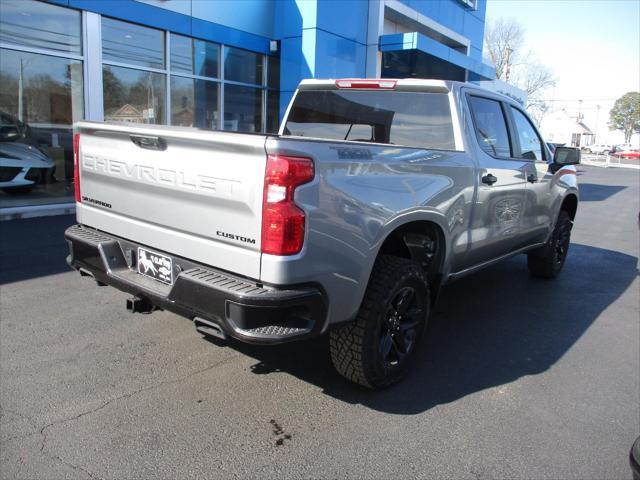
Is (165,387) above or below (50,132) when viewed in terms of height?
below

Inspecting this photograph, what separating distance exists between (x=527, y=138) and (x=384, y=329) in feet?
9.92

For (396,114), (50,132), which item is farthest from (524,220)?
(50,132)

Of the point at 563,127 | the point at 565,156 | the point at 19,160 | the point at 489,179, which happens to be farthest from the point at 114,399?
the point at 563,127

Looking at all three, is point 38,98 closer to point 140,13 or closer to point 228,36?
point 140,13

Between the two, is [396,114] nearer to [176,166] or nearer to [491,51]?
[176,166]

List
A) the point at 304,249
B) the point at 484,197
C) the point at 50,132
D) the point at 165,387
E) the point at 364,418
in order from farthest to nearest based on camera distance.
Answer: the point at 50,132 → the point at 484,197 → the point at 165,387 → the point at 364,418 → the point at 304,249

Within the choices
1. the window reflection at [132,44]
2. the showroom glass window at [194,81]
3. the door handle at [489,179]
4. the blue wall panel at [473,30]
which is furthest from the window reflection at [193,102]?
the blue wall panel at [473,30]

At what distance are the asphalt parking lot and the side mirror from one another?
5.12 ft

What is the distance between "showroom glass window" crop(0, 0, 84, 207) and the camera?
364 inches

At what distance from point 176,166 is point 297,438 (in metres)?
1.62

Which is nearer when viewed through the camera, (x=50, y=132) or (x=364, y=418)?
(x=364, y=418)

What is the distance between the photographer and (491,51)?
65375 mm

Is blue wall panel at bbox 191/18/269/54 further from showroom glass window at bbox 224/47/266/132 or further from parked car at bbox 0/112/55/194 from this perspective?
parked car at bbox 0/112/55/194

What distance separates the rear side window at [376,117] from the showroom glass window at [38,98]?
6.64 meters
